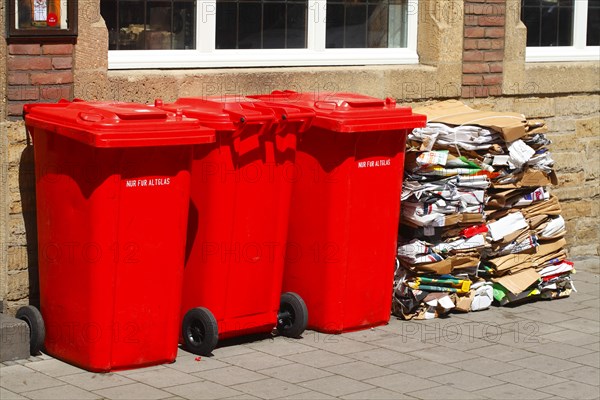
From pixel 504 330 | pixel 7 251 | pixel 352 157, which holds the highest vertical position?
pixel 352 157

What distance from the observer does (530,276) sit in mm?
8609

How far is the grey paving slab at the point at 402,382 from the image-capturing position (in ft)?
21.6

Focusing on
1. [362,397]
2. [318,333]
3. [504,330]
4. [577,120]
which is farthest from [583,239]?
Result: [362,397]

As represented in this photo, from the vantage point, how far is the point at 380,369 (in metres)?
6.94

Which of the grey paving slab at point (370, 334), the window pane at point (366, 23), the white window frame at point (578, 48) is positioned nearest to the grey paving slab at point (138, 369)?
the grey paving slab at point (370, 334)

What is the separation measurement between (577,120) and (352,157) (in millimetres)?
3711

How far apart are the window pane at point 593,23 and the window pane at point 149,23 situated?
4281 mm

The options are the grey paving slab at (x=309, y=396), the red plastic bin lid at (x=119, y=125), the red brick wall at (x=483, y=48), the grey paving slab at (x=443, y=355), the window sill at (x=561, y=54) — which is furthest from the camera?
the window sill at (x=561, y=54)

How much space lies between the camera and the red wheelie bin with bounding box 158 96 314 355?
6875mm

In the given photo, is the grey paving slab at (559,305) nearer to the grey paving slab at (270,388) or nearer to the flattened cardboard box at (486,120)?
the flattened cardboard box at (486,120)

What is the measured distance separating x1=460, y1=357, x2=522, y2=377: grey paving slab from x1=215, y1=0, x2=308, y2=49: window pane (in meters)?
2.83

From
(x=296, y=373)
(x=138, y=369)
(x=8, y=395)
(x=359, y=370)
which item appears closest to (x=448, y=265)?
(x=359, y=370)

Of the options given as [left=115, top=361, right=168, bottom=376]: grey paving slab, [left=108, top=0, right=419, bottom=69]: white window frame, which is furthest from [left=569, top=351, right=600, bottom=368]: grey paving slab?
[left=108, top=0, right=419, bottom=69]: white window frame

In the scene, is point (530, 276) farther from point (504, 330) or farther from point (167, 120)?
point (167, 120)
